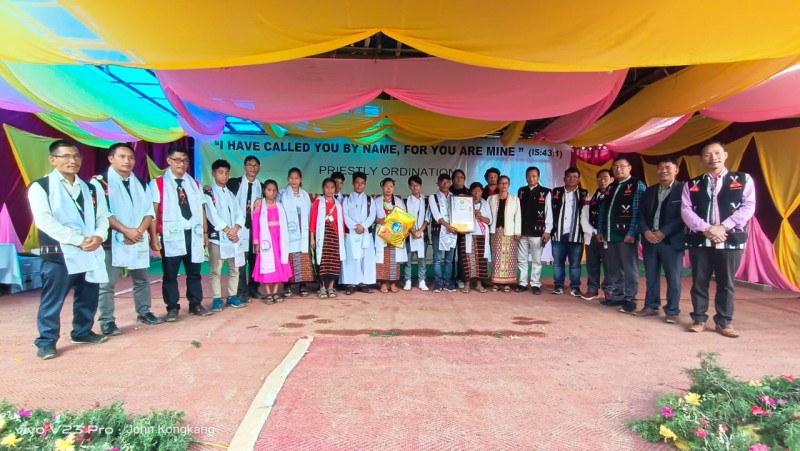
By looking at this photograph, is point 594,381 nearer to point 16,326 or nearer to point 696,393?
point 696,393

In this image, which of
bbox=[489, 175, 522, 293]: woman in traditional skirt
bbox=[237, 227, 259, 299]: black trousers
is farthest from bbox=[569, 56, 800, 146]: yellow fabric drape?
bbox=[237, 227, 259, 299]: black trousers

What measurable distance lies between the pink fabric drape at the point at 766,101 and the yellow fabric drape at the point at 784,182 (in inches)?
70.1

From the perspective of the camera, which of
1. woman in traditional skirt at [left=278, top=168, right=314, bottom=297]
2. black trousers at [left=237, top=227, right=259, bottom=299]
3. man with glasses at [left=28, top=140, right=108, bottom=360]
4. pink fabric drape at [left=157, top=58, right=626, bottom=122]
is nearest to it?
man with glasses at [left=28, top=140, right=108, bottom=360]

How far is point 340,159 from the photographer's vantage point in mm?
6527

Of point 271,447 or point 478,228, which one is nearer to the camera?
point 271,447

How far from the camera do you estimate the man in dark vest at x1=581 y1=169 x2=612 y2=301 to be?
166 inches

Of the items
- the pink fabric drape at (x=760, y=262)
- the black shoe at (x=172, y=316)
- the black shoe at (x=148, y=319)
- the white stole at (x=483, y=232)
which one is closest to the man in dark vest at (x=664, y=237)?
the white stole at (x=483, y=232)

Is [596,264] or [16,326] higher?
[596,264]

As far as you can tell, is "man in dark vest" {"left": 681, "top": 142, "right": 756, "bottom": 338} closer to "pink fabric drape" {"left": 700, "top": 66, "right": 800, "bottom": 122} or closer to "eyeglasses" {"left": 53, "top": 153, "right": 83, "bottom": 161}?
"pink fabric drape" {"left": 700, "top": 66, "right": 800, "bottom": 122}

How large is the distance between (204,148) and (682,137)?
7.33m

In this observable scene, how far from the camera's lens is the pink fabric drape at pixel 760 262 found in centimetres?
493

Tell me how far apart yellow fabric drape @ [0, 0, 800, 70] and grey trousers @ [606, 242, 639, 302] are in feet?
6.40

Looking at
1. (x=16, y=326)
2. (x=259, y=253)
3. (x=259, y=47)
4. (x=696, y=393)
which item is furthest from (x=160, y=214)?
(x=696, y=393)

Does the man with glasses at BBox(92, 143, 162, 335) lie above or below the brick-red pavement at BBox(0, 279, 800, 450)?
above
